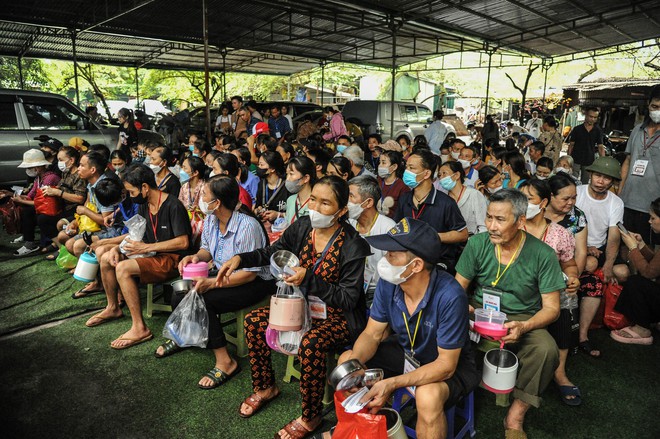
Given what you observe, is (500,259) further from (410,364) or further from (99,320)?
(99,320)

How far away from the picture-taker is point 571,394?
3.17 m

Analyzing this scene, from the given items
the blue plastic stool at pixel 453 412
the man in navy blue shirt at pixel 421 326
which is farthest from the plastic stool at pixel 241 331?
the blue plastic stool at pixel 453 412

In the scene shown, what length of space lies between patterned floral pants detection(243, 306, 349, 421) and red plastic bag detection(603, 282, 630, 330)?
8.68ft

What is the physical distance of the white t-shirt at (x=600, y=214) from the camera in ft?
13.3

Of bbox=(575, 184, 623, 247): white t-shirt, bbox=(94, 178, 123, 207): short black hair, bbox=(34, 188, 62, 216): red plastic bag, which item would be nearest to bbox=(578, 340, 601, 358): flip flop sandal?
bbox=(575, 184, 623, 247): white t-shirt

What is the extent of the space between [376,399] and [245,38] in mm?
14972

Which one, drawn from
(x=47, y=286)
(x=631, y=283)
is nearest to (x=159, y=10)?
(x=47, y=286)

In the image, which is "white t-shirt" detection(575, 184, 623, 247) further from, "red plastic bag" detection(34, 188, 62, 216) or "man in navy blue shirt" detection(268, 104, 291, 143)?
"man in navy blue shirt" detection(268, 104, 291, 143)

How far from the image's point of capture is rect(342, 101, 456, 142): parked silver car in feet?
46.2

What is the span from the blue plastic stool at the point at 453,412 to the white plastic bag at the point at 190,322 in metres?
1.42

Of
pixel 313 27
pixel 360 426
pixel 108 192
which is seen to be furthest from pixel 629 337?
pixel 313 27

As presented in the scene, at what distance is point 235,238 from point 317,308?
0.98 m

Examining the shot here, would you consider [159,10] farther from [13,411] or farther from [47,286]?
[13,411]

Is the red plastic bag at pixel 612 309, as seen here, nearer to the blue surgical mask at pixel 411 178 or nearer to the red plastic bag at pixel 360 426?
the blue surgical mask at pixel 411 178
